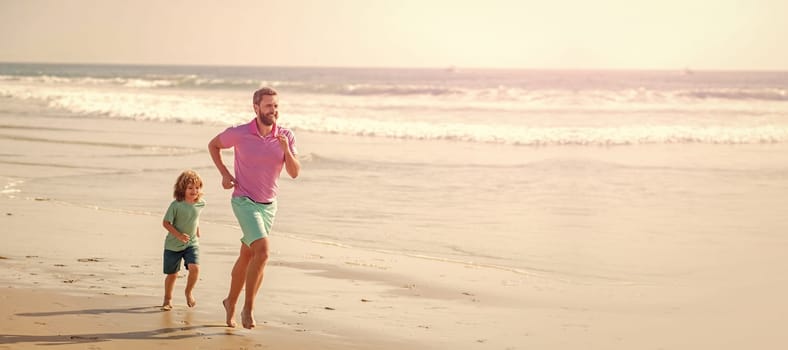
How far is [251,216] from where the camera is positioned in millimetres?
6125

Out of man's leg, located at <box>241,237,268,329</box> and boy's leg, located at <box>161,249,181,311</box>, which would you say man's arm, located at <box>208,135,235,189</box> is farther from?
boy's leg, located at <box>161,249,181,311</box>

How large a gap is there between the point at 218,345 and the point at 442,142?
61.2ft

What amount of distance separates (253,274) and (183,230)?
0.86 m

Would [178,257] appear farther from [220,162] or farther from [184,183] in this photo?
[220,162]

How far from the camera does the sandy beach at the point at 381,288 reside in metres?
6.26

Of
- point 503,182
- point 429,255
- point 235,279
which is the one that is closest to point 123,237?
point 429,255

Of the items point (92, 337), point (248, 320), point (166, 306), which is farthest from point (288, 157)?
point (92, 337)

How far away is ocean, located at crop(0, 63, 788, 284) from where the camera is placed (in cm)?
1012

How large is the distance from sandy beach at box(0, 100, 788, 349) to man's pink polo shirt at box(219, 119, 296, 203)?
0.92 m

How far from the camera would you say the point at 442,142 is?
79.8 ft

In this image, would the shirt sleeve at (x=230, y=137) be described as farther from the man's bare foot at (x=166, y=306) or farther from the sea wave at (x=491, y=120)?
the sea wave at (x=491, y=120)

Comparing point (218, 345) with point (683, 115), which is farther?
point (683, 115)

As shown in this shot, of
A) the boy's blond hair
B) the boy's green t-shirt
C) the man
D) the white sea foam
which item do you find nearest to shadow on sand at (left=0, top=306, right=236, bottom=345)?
the man

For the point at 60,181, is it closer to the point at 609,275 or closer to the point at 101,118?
the point at 609,275
